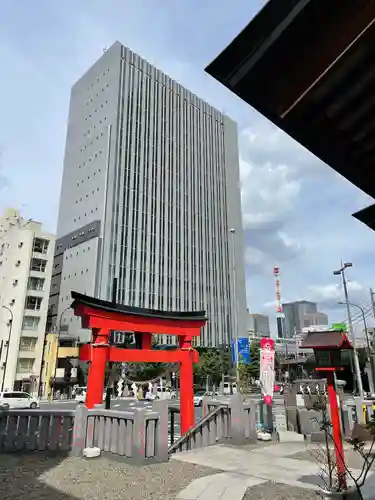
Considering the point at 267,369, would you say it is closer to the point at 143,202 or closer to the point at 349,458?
the point at 349,458

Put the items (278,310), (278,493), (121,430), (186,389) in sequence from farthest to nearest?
(278,310)
(186,389)
(121,430)
(278,493)

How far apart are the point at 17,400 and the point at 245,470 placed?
96.1 ft

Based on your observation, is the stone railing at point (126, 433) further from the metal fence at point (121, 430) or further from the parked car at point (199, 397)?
the parked car at point (199, 397)

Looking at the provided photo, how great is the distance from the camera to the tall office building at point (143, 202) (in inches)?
2714

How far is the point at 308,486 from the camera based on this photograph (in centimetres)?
796

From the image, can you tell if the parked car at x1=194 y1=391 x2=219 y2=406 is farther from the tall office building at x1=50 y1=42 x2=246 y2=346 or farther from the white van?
the tall office building at x1=50 y1=42 x2=246 y2=346

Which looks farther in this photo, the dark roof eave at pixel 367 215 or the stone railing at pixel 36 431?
the stone railing at pixel 36 431

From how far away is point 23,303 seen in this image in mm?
49719

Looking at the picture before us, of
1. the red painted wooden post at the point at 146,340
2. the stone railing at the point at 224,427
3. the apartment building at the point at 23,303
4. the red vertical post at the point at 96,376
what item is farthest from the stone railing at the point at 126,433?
the apartment building at the point at 23,303

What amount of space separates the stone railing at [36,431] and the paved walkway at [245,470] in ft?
11.2

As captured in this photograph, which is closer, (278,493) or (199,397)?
(278,493)

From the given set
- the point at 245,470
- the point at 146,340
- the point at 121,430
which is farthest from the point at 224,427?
the point at 146,340

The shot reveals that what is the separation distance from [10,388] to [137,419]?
42115 millimetres

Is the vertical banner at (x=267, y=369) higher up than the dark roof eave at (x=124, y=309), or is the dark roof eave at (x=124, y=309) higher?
the dark roof eave at (x=124, y=309)
